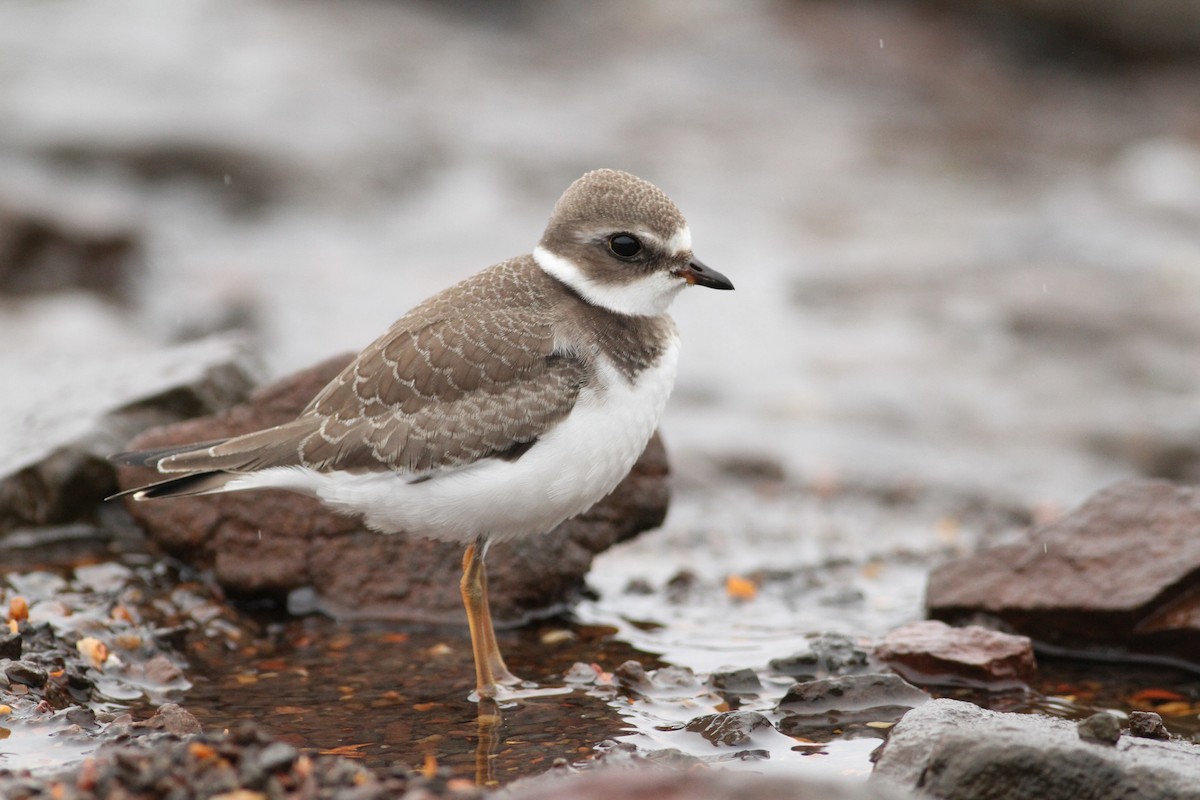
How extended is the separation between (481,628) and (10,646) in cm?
209

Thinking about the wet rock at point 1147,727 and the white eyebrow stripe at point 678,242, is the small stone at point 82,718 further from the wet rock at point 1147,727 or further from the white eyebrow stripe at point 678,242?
the wet rock at point 1147,727

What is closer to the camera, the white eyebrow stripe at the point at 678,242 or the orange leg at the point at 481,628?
the orange leg at the point at 481,628

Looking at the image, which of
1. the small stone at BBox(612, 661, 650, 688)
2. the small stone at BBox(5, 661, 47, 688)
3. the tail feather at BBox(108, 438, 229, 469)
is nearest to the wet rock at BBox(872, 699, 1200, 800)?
the small stone at BBox(612, 661, 650, 688)

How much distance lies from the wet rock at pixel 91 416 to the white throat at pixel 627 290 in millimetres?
2640

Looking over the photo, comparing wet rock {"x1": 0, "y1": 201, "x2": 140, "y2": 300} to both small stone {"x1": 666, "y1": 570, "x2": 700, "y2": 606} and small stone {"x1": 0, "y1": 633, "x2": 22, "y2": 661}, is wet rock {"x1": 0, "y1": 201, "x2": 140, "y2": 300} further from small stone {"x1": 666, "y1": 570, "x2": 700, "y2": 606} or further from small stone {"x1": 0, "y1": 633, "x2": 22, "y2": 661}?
small stone {"x1": 0, "y1": 633, "x2": 22, "y2": 661}

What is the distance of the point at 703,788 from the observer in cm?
369

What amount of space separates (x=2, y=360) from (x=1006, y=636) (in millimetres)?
7724

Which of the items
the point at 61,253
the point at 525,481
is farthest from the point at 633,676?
the point at 61,253

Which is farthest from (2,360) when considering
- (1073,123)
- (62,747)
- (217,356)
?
(1073,123)

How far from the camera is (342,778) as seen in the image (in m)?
4.55

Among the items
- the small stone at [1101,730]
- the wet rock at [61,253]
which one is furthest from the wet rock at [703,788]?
the wet rock at [61,253]

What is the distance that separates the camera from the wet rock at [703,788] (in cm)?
366

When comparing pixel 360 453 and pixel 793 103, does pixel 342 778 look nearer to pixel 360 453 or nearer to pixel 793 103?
pixel 360 453

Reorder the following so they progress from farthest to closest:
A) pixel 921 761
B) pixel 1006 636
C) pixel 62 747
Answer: pixel 1006 636
pixel 62 747
pixel 921 761
